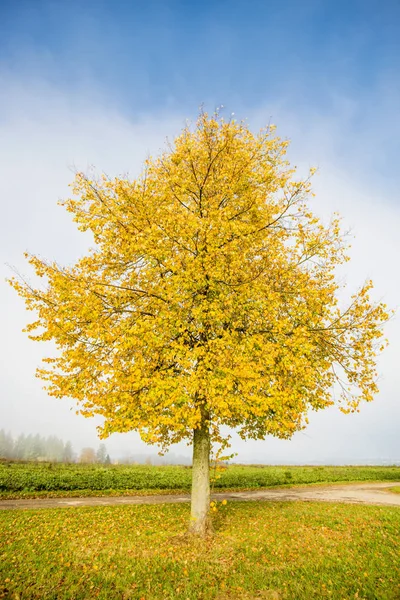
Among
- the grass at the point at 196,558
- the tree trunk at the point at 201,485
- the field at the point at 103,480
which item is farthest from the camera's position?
the field at the point at 103,480

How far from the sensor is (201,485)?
10.1 metres

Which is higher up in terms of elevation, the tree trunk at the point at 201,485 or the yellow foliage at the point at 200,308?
the yellow foliage at the point at 200,308

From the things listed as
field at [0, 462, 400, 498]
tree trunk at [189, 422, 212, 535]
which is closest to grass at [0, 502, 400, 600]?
tree trunk at [189, 422, 212, 535]

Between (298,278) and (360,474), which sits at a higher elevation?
(298,278)

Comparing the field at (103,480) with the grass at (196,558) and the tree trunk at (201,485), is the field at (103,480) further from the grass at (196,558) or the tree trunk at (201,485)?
the tree trunk at (201,485)

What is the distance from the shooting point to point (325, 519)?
12320 millimetres

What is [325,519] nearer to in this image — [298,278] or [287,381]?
[287,381]

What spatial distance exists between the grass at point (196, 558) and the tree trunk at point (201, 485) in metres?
0.41

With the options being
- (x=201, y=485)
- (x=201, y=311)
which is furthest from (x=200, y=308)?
(x=201, y=485)

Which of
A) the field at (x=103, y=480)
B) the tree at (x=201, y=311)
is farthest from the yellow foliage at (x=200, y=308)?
the field at (x=103, y=480)

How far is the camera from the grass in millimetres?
6438

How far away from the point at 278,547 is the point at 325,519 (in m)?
4.33

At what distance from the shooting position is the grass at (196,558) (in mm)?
6438

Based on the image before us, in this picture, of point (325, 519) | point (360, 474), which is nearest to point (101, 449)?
point (360, 474)
